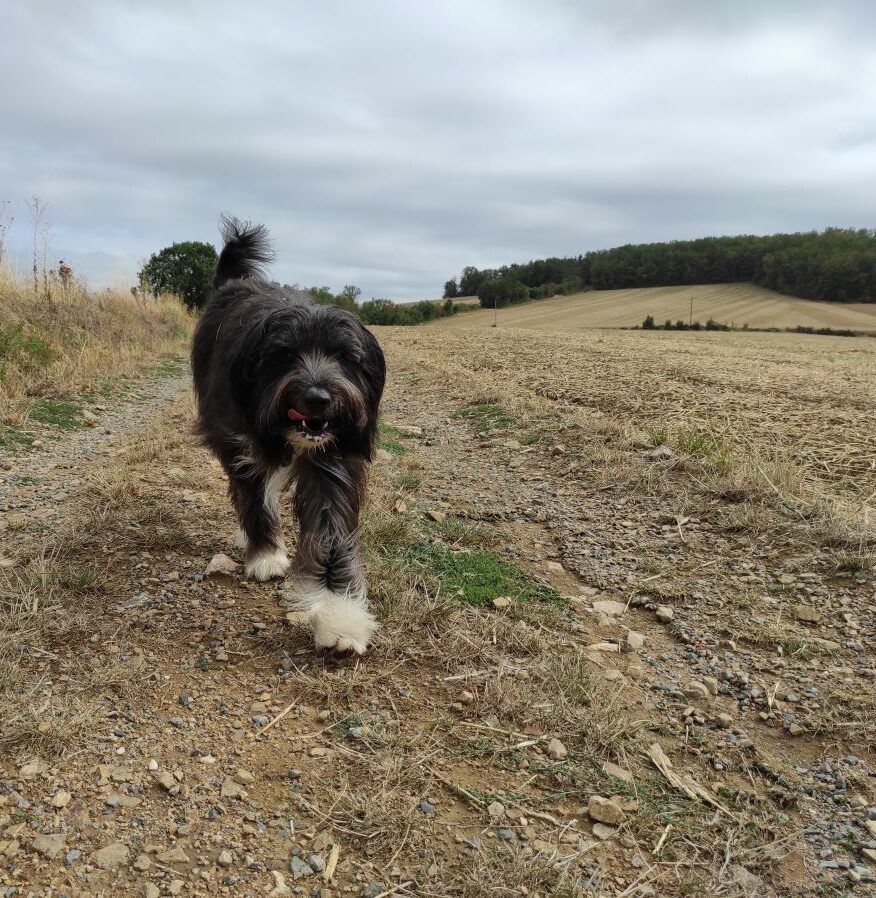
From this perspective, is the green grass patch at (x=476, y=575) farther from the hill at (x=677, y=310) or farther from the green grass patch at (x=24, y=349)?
the hill at (x=677, y=310)

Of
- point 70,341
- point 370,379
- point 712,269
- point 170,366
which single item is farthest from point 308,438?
point 712,269

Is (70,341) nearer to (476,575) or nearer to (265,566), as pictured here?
(265,566)

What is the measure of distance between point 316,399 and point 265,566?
1.36 m

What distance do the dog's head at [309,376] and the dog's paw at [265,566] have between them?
0.92 m

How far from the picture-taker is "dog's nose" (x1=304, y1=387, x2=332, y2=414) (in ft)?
10.8

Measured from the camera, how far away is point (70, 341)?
471 inches

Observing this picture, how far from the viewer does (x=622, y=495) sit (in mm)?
5742

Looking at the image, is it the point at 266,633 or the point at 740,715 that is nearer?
the point at 740,715

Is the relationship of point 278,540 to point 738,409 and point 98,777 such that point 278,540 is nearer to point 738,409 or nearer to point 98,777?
point 98,777

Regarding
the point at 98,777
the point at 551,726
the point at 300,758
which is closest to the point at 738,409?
the point at 551,726

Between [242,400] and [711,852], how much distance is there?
301 centimetres

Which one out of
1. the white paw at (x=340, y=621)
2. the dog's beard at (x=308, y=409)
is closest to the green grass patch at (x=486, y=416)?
the dog's beard at (x=308, y=409)

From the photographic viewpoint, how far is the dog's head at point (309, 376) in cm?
338

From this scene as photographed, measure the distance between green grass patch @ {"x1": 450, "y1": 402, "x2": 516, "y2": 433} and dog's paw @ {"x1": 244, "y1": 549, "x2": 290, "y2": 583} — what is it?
15.0 feet
